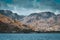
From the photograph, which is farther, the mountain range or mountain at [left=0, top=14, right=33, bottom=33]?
mountain at [left=0, top=14, right=33, bottom=33]

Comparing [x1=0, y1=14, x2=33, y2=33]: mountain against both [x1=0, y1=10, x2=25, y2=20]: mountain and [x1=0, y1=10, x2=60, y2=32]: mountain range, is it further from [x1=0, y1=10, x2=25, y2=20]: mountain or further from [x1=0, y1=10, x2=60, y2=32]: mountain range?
[x1=0, y1=10, x2=25, y2=20]: mountain

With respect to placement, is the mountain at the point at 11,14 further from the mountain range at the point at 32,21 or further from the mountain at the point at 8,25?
the mountain at the point at 8,25

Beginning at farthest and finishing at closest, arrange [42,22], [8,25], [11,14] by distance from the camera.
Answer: [8,25]
[42,22]
[11,14]

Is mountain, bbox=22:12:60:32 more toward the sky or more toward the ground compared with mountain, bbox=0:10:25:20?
more toward the ground

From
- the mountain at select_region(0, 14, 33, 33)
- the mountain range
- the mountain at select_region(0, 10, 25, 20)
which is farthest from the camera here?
the mountain at select_region(0, 14, 33, 33)

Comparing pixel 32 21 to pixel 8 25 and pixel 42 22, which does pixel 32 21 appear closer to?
pixel 42 22

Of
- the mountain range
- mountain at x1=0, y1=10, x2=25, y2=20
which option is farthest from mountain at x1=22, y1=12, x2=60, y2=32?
mountain at x1=0, y1=10, x2=25, y2=20

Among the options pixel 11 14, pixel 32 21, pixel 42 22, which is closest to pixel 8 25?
pixel 11 14

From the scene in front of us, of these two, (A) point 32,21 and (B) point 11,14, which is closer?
(B) point 11,14

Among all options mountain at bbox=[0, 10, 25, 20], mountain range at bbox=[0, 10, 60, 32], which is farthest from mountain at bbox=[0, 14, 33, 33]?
mountain at bbox=[0, 10, 25, 20]

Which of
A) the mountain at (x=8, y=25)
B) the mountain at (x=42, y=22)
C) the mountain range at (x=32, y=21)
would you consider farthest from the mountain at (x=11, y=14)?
the mountain at (x=42, y=22)

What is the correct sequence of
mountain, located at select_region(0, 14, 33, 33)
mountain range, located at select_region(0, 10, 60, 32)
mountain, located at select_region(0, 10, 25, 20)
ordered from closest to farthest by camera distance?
mountain, located at select_region(0, 10, 25, 20) < mountain range, located at select_region(0, 10, 60, 32) < mountain, located at select_region(0, 14, 33, 33)

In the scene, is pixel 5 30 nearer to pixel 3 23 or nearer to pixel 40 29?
pixel 3 23
